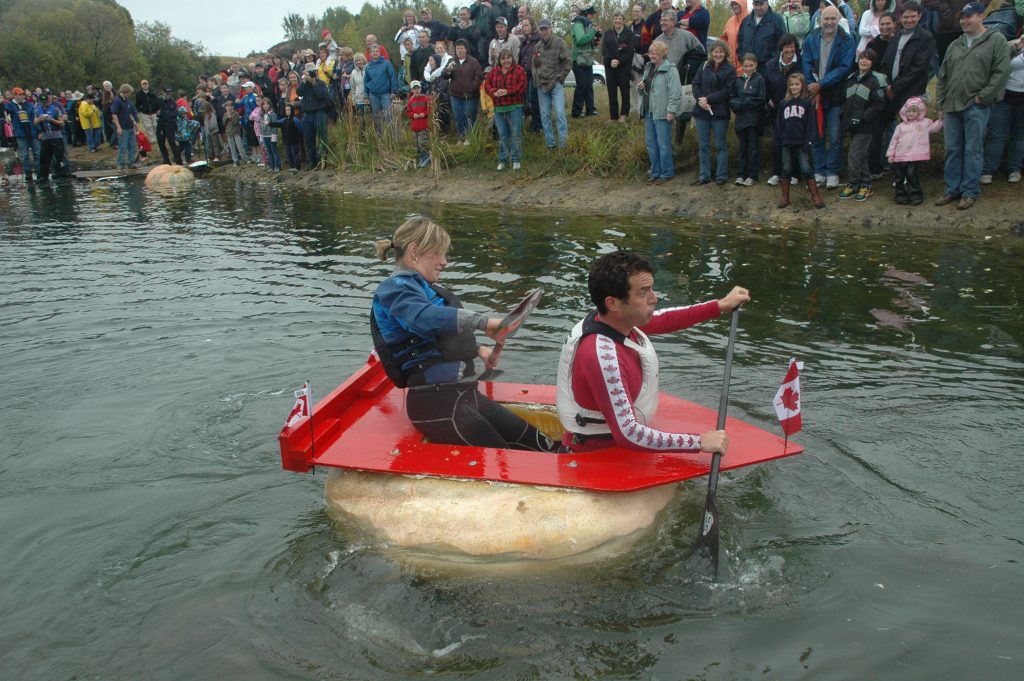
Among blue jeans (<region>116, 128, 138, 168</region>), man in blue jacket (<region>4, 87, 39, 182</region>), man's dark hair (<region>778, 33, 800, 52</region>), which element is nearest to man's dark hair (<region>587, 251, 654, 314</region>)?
man's dark hair (<region>778, 33, 800, 52</region>)

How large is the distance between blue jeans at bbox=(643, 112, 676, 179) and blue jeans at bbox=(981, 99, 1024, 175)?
4690mm

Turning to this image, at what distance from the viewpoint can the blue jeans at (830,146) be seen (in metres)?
12.0

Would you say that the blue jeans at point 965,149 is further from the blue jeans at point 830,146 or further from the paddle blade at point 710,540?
the paddle blade at point 710,540

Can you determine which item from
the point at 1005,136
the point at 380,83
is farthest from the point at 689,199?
the point at 380,83

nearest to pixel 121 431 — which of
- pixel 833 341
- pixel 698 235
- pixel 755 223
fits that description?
pixel 833 341

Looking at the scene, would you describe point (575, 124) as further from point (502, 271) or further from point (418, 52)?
point (502, 271)

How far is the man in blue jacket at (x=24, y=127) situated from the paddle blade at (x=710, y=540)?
2355cm

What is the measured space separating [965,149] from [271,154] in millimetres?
16308

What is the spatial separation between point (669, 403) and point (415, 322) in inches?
67.7

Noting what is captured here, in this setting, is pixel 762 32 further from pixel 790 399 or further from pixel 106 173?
pixel 106 173

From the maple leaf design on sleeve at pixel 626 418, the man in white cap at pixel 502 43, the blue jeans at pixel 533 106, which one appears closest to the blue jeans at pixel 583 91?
the blue jeans at pixel 533 106

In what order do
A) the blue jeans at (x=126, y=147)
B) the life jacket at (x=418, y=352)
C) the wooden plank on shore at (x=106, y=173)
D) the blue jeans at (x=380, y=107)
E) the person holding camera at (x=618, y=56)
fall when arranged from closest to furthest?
the life jacket at (x=418, y=352)
the person holding camera at (x=618, y=56)
the blue jeans at (x=380, y=107)
the wooden plank on shore at (x=106, y=173)
the blue jeans at (x=126, y=147)

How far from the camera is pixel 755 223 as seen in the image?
12586mm

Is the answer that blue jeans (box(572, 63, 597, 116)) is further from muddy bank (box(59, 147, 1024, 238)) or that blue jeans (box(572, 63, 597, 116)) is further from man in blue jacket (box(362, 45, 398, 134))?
man in blue jacket (box(362, 45, 398, 134))
